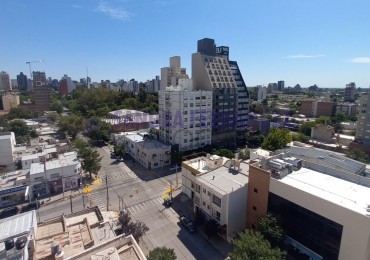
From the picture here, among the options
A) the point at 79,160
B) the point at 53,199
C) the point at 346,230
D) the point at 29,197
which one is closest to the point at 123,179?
the point at 79,160

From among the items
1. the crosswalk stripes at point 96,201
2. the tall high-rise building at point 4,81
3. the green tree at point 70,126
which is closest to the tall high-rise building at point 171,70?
the green tree at point 70,126

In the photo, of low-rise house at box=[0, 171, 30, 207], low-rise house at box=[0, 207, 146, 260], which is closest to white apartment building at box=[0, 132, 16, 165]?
low-rise house at box=[0, 171, 30, 207]

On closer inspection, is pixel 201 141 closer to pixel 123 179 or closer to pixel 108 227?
pixel 123 179

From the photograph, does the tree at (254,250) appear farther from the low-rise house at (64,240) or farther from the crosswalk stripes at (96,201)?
the crosswalk stripes at (96,201)

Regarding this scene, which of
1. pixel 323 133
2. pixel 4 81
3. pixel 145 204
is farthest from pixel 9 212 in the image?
pixel 4 81

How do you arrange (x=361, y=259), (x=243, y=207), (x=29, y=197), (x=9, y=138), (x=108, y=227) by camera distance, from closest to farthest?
1. (x=361, y=259)
2. (x=108, y=227)
3. (x=243, y=207)
4. (x=29, y=197)
5. (x=9, y=138)
